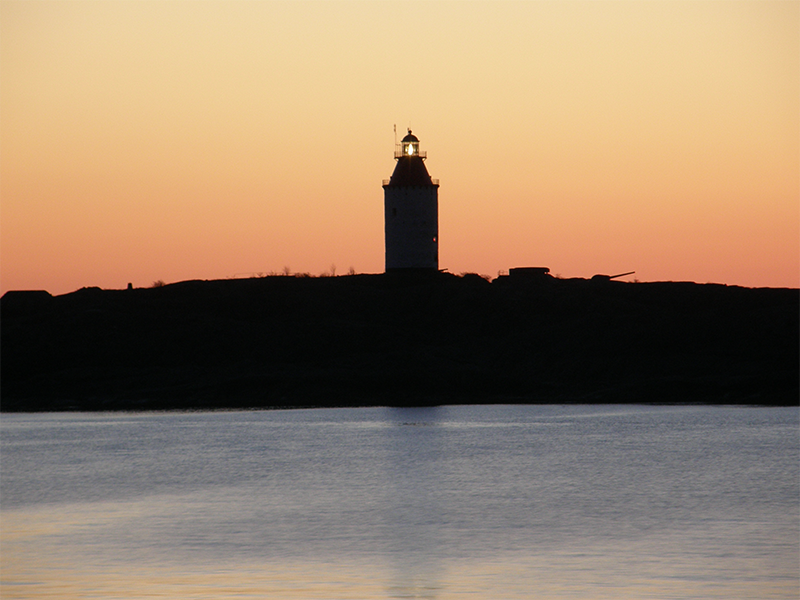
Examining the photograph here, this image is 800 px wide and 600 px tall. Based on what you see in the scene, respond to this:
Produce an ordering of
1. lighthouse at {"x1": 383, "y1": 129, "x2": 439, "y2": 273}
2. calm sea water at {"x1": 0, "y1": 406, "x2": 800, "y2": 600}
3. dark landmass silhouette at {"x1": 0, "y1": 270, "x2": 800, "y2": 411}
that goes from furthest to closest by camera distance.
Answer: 1. lighthouse at {"x1": 383, "y1": 129, "x2": 439, "y2": 273}
2. dark landmass silhouette at {"x1": 0, "y1": 270, "x2": 800, "y2": 411}
3. calm sea water at {"x1": 0, "y1": 406, "x2": 800, "y2": 600}

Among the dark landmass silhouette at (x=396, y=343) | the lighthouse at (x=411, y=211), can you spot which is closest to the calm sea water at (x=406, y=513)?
the dark landmass silhouette at (x=396, y=343)

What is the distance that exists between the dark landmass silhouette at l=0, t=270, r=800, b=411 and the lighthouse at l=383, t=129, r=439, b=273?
126 inches

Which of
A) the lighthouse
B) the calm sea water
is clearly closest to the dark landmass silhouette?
the lighthouse

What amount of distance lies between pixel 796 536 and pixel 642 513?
4328 millimetres

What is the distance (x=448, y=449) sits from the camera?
4181 centimetres

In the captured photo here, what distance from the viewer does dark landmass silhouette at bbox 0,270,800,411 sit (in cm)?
7194

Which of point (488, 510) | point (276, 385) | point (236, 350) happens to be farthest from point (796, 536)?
point (236, 350)

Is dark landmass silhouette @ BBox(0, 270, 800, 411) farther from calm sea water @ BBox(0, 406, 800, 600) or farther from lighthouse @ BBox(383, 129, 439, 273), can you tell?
calm sea water @ BBox(0, 406, 800, 600)

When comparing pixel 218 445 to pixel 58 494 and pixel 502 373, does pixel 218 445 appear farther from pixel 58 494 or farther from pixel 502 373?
pixel 502 373

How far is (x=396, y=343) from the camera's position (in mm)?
84688

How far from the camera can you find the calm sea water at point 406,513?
17594mm

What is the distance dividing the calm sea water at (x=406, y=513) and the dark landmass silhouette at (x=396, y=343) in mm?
20989

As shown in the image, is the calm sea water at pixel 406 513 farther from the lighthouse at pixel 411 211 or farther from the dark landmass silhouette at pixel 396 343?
the lighthouse at pixel 411 211

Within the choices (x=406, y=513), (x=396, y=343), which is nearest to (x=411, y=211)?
(x=396, y=343)
